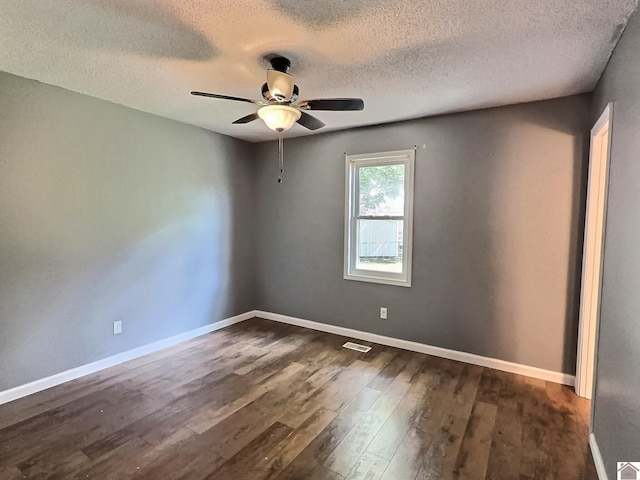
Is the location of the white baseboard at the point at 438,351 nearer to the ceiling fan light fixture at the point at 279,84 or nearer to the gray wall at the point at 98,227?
the gray wall at the point at 98,227

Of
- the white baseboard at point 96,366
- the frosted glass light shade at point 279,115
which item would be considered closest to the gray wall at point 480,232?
the white baseboard at point 96,366

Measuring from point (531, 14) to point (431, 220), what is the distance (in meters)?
2.02

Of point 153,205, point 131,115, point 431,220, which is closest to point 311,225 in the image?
point 431,220

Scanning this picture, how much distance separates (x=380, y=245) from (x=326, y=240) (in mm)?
701

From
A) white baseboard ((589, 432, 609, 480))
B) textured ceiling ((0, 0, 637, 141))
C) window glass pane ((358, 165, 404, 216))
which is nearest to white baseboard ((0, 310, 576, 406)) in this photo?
white baseboard ((589, 432, 609, 480))

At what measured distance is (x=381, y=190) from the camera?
3926 millimetres

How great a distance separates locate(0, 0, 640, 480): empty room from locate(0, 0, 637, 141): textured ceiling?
2 cm

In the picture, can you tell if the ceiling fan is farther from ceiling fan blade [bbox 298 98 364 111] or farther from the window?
the window

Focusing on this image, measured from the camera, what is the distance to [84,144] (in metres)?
3.02

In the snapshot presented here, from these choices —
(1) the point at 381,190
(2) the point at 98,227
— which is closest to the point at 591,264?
(1) the point at 381,190

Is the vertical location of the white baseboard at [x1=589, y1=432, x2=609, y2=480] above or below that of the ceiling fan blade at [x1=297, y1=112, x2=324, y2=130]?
below

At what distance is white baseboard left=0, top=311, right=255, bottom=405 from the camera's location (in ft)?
8.76

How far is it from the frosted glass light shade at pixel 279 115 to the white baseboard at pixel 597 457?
274 cm

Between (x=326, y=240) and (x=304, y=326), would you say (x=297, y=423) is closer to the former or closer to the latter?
(x=304, y=326)
